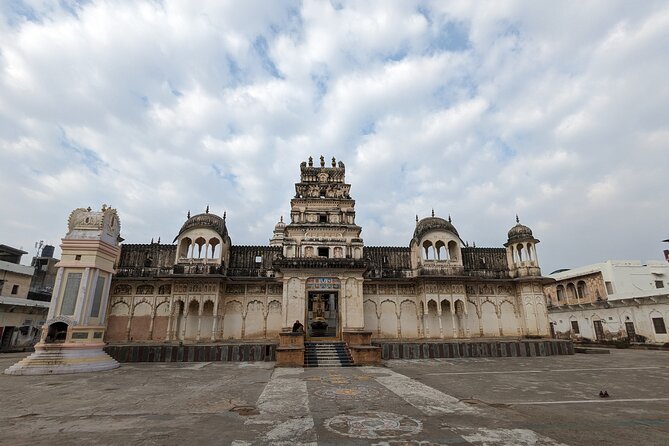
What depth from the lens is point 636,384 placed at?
10945 mm

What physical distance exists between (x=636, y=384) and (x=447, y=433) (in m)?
9.33

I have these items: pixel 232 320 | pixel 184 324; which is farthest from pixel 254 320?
pixel 184 324

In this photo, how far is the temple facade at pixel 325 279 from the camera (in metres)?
24.2

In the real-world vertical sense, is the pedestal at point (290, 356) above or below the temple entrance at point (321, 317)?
below

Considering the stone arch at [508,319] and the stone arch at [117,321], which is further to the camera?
the stone arch at [508,319]

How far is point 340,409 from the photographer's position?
303 inches

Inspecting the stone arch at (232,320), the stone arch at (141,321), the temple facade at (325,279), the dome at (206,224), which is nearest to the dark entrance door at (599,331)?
the temple facade at (325,279)

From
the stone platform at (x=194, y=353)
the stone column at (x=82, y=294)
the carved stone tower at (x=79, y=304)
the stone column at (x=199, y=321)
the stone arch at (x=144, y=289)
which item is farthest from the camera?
the stone arch at (x=144, y=289)

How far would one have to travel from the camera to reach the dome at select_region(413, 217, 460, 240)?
86.3 ft

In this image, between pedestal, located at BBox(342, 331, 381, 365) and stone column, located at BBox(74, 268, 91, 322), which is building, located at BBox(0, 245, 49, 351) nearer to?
stone column, located at BBox(74, 268, 91, 322)

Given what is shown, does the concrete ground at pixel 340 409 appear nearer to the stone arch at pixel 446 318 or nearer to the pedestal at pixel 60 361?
the pedestal at pixel 60 361

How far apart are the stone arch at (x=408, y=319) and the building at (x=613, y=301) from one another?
12.4m

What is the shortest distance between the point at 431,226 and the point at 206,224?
17.0 metres

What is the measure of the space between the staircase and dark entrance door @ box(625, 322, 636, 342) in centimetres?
2771
